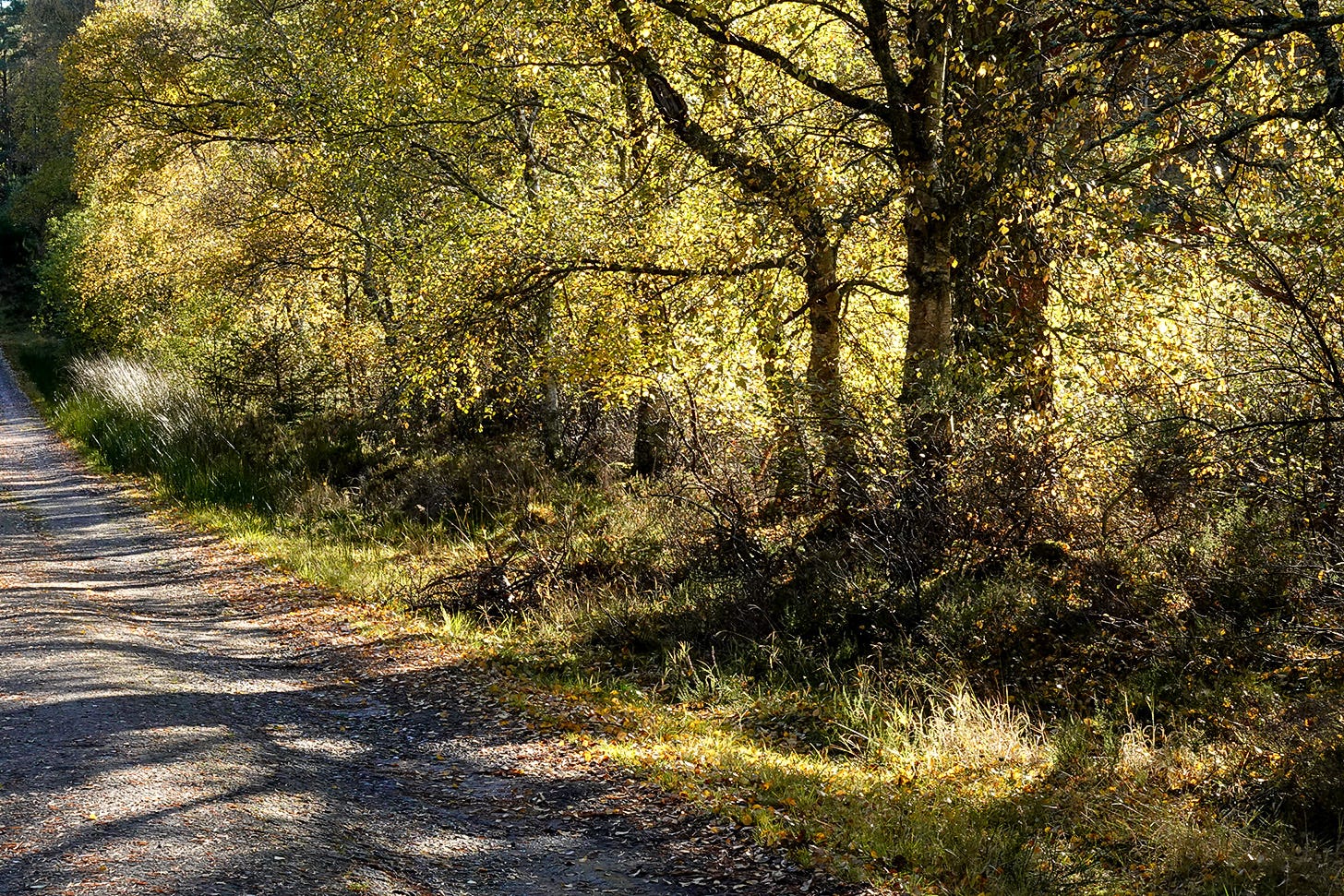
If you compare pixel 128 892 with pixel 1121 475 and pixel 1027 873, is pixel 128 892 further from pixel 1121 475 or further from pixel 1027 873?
pixel 1121 475

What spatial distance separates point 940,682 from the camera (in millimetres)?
7625

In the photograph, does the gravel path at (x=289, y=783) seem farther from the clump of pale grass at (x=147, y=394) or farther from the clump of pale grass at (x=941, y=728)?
the clump of pale grass at (x=147, y=394)

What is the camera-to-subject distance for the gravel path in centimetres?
468

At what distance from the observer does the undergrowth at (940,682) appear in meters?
5.25

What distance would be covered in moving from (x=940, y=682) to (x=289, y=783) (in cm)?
438

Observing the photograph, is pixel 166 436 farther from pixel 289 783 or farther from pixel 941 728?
pixel 941 728

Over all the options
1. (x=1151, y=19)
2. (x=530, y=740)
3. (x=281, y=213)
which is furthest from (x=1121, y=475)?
(x=281, y=213)

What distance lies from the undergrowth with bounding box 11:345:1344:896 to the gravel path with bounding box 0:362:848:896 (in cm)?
50

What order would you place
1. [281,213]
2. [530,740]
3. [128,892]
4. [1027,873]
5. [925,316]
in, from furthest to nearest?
[281,213] → [925,316] → [530,740] → [1027,873] → [128,892]

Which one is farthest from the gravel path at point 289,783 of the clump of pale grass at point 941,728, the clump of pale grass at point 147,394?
the clump of pale grass at point 147,394

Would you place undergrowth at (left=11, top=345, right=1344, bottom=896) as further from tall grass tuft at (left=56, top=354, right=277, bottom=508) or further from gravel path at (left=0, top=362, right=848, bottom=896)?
tall grass tuft at (left=56, top=354, right=277, bottom=508)

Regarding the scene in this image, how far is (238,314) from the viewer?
17359 millimetres

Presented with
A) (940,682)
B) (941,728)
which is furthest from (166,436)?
(941,728)

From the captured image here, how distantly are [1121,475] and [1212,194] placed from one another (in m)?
2.16
